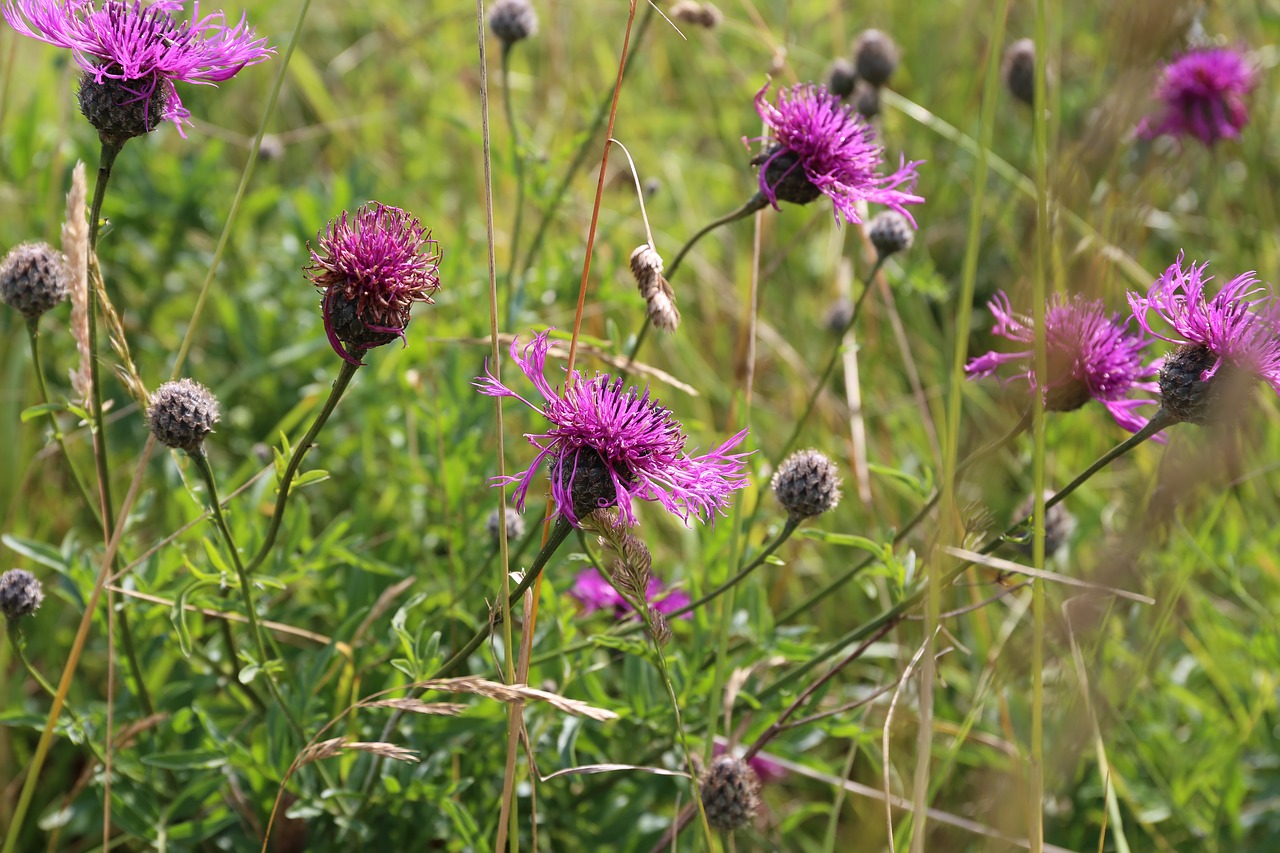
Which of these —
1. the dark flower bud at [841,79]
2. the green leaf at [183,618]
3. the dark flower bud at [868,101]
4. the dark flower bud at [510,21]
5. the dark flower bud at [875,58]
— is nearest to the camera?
the green leaf at [183,618]

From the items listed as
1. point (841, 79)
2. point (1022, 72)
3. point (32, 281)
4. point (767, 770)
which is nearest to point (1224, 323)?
point (767, 770)

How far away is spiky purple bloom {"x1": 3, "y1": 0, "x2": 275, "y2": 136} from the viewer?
1652 mm

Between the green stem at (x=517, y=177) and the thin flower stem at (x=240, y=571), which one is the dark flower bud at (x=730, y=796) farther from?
the green stem at (x=517, y=177)

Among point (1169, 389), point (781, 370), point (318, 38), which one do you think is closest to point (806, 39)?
point (781, 370)

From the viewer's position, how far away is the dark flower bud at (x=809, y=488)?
191cm

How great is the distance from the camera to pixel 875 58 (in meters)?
3.21

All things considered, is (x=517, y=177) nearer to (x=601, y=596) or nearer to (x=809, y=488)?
(x=601, y=596)

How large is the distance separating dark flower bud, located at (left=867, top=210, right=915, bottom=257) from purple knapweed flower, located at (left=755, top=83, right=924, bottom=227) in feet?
1.51

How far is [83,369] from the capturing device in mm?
1753

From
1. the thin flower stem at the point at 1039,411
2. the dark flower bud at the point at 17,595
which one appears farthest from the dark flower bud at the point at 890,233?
the dark flower bud at the point at 17,595

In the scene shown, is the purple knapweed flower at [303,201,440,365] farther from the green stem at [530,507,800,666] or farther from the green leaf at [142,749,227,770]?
the green leaf at [142,749,227,770]

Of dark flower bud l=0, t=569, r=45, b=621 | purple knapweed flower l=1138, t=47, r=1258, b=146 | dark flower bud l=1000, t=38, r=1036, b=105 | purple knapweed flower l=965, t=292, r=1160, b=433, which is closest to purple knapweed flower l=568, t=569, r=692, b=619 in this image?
purple knapweed flower l=965, t=292, r=1160, b=433

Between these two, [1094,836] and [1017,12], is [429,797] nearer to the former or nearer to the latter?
[1094,836]

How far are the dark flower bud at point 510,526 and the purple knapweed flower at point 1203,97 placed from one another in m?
2.46
